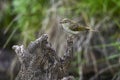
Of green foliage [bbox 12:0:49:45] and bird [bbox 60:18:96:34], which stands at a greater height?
green foliage [bbox 12:0:49:45]

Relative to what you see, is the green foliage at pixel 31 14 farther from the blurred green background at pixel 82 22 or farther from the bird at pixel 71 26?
the bird at pixel 71 26

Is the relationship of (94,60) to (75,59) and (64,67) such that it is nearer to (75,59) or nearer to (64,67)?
(75,59)

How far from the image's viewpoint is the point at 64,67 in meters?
1.40

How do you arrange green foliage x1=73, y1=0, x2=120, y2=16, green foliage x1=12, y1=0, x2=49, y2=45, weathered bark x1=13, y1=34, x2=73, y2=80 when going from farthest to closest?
1. green foliage x1=12, y1=0, x2=49, y2=45
2. green foliage x1=73, y1=0, x2=120, y2=16
3. weathered bark x1=13, y1=34, x2=73, y2=80

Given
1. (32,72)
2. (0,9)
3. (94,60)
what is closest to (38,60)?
(32,72)

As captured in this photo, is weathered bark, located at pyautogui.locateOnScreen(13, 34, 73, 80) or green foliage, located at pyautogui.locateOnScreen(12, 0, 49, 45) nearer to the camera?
weathered bark, located at pyautogui.locateOnScreen(13, 34, 73, 80)

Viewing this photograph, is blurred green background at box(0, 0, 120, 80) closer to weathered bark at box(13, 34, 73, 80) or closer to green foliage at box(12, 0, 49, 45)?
green foliage at box(12, 0, 49, 45)

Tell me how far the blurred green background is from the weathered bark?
3.01 feet

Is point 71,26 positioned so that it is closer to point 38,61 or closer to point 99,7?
point 38,61

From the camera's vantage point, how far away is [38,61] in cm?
136

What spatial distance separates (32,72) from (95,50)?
1.25m

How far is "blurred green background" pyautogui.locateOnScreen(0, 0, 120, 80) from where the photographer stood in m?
2.40

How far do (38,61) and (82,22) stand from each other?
1.24 metres

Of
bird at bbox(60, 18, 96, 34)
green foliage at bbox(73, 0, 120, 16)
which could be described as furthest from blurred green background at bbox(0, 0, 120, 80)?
bird at bbox(60, 18, 96, 34)
